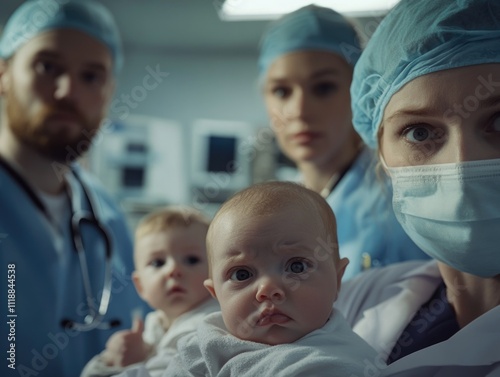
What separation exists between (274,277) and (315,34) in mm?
940

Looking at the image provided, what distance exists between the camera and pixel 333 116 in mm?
1492

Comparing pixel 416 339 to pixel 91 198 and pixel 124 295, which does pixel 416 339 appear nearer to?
pixel 124 295

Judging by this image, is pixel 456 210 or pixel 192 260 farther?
pixel 192 260

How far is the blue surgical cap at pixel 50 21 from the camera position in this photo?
5.38 feet

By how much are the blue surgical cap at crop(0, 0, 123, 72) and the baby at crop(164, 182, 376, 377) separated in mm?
1094

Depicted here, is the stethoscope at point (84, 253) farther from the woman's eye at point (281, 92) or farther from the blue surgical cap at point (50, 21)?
the woman's eye at point (281, 92)

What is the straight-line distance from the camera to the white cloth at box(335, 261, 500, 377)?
0.79m

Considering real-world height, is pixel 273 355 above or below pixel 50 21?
below

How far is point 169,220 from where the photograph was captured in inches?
47.0

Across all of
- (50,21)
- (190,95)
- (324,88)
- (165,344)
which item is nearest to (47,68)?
(50,21)

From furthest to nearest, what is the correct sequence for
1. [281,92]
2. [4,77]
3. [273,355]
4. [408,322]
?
1. [4,77]
2. [281,92]
3. [408,322]
4. [273,355]

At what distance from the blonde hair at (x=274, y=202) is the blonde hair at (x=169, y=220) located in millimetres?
327

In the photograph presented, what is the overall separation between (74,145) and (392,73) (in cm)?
113

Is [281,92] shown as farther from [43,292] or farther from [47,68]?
[43,292]
